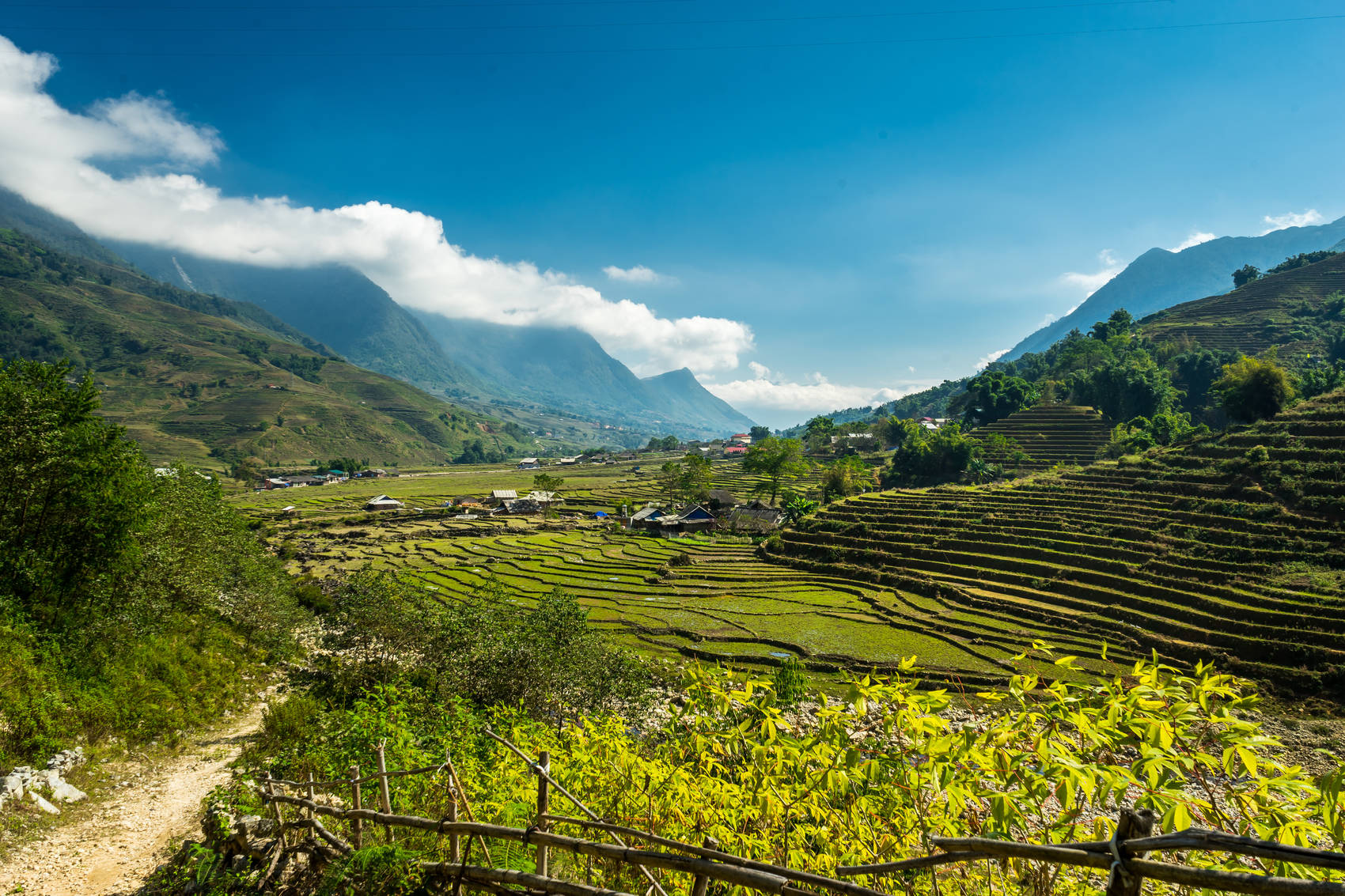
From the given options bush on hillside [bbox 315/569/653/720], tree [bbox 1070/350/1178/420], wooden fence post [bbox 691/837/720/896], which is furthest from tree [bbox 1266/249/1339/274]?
wooden fence post [bbox 691/837/720/896]

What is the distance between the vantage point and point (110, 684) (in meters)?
14.4

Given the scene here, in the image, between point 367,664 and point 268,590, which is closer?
point 367,664

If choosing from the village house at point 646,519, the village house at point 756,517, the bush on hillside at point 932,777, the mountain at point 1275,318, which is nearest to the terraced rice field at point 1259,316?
the mountain at point 1275,318

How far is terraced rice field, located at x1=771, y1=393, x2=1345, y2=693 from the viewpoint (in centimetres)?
2698

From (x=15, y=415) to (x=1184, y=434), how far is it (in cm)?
7762

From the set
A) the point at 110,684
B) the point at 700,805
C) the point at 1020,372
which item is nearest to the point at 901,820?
the point at 700,805

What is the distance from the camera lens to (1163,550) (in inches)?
1367

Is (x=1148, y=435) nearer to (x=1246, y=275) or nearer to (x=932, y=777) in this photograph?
(x=932, y=777)

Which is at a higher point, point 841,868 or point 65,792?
point 841,868

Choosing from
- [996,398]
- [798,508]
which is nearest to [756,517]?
[798,508]

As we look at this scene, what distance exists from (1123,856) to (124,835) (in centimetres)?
1541

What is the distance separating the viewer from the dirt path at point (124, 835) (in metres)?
8.48

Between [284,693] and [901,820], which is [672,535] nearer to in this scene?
[284,693]

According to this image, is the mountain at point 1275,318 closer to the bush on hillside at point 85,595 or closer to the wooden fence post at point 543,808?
the wooden fence post at point 543,808
